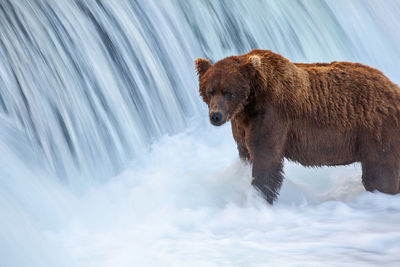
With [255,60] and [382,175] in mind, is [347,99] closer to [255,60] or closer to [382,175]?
[382,175]

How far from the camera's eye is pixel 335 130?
4.58m

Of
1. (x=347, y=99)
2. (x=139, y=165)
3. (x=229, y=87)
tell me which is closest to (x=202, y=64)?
(x=229, y=87)

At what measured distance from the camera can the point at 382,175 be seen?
461cm

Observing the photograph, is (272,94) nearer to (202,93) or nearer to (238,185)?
(202,93)

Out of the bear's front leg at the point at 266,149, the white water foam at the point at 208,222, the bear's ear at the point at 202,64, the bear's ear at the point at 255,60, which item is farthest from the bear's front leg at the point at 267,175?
the bear's ear at the point at 202,64

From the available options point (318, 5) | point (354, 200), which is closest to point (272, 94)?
point (354, 200)

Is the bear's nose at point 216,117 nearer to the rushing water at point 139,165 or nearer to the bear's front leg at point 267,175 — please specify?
the bear's front leg at point 267,175

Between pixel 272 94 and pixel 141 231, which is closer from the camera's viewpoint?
pixel 141 231

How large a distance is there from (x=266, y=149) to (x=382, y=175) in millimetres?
1088

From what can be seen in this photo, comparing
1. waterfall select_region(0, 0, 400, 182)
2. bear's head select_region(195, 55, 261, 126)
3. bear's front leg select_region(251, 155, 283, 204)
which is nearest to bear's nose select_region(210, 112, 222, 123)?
bear's head select_region(195, 55, 261, 126)

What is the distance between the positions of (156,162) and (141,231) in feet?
6.21

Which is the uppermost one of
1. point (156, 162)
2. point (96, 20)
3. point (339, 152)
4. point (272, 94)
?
point (96, 20)

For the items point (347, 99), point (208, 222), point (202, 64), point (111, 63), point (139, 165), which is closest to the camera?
point (208, 222)

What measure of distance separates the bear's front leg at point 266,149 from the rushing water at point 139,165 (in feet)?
0.64
